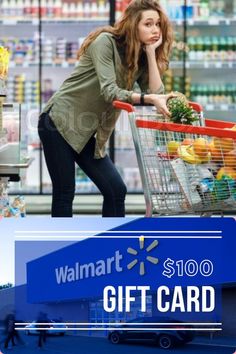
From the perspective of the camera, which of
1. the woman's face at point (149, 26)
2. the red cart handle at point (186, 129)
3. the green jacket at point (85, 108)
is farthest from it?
the green jacket at point (85, 108)

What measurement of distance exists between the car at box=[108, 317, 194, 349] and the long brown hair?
1221 mm

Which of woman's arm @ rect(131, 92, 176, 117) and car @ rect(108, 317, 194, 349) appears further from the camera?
woman's arm @ rect(131, 92, 176, 117)

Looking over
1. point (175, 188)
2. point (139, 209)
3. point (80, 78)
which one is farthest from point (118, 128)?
point (175, 188)

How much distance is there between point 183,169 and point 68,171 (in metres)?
0.80

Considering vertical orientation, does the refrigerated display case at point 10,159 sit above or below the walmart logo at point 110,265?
above

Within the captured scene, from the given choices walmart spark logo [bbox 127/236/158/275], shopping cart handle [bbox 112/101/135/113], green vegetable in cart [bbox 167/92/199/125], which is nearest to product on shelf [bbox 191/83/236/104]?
green vegetable in cart [bbox 167/92/199/125]

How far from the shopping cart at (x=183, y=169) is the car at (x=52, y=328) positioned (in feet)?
1.78

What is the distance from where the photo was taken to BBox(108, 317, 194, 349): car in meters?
2.95

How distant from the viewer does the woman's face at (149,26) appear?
3.58m

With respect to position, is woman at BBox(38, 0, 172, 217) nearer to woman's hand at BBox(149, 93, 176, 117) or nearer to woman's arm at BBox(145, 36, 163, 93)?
woman's arm at BBox(145, 36, 163, 93)

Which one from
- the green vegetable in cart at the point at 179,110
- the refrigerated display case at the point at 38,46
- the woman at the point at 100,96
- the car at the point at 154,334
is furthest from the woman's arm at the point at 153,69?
the refrigerated display case at the point at 38,46

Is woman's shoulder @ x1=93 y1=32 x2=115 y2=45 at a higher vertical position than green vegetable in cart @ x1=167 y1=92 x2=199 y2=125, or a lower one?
higher

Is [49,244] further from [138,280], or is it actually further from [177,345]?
[177,345]

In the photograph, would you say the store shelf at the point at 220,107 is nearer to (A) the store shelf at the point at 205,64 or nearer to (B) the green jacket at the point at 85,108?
(A) the store shelf at the point at 205,64
